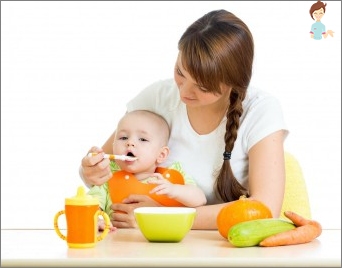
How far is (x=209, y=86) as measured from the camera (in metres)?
2.22

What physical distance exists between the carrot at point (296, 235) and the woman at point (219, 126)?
37 centimetres

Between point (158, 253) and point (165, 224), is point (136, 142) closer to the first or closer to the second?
point (165, 224)

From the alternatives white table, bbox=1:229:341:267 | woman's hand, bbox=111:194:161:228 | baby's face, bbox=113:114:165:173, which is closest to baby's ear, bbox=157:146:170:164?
baby's face, bbox=113:114:165:173

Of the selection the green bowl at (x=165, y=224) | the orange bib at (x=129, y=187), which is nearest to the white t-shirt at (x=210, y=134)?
the orange bib at (x=129, y=187)

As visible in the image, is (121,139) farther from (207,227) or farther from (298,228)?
(298,228)

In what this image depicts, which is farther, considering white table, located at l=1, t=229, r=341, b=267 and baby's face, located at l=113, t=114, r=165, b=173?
baby's face, located at l=113, t=114, r=165, b=173

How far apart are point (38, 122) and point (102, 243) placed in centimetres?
263

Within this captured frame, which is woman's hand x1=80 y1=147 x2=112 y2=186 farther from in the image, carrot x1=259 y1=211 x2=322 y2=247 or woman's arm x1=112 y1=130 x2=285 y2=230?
carrot x1=259 y1=211 x2=322 y2=247

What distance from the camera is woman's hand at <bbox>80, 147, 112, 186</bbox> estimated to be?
205cm

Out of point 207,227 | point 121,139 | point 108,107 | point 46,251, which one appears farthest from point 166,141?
point 108,107

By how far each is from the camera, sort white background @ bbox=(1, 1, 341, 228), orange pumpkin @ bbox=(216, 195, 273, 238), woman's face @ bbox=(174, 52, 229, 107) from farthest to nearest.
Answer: white background @ bbox=(1, 1, 341, 228) < woman's face @ bbox=(174, 52, 229, 107) < orange pumpkin @ bbox=(216, 195, 273, 238)

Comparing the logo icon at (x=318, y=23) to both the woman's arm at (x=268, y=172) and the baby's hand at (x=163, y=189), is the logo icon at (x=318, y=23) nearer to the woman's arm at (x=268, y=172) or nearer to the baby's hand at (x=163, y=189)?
the woman's arm at (x=268, y=172)

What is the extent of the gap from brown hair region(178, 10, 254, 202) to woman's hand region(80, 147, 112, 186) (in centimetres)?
39

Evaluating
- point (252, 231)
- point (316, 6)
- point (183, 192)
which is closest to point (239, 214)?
point (252, 231)
